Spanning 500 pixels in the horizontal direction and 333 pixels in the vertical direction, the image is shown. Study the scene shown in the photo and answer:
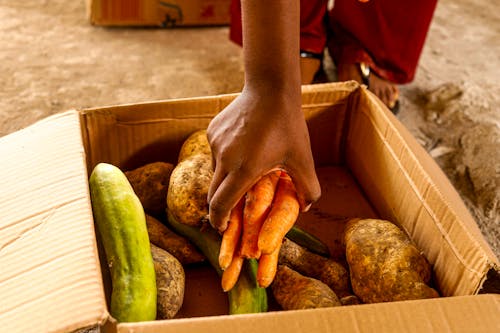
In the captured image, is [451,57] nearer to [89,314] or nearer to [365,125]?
[365,125]

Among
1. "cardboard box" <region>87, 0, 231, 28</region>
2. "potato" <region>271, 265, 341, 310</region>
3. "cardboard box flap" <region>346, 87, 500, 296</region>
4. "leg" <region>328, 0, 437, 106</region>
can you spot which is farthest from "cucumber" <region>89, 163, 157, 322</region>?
"cardboard box" <region>87, 0, 231, 28</region>

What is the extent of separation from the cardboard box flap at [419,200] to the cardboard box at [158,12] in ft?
4.32

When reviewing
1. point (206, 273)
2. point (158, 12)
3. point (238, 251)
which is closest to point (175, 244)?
point (206, 273)

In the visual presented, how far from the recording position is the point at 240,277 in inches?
37.5

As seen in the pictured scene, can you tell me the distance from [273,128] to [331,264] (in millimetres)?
357

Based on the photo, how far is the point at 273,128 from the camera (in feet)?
2.79

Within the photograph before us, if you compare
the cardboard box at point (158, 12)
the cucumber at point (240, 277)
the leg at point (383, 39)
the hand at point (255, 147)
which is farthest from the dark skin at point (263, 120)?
the cardboard box at point (158, 12)

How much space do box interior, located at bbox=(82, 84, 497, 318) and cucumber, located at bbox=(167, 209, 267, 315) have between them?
0.08 m

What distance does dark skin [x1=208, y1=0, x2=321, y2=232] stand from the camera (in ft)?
2.73

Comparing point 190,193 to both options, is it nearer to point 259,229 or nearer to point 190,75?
point 259,229

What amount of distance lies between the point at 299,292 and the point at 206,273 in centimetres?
23

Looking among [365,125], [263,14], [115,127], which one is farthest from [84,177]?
[365,125]

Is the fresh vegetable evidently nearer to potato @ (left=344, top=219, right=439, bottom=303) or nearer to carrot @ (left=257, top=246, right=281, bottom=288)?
carrot @ (left=257, top=246, right=281, bottom=288)

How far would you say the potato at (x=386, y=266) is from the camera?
945mm
